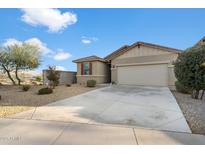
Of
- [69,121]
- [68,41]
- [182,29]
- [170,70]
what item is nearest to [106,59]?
[68,41]

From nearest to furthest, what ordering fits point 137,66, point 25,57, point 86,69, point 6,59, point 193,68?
point 193,68, point 137,66, point 6,59, point 25,57, point 86,69

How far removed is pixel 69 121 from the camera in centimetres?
460

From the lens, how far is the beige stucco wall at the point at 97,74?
16422 mm

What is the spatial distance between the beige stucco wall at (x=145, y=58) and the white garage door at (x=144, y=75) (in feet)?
1.36

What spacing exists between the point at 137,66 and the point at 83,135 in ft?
38.7

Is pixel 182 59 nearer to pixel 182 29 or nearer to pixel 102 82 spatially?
pixel 182 29

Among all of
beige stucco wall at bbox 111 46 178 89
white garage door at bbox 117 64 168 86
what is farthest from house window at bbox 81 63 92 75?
white garage door at bbox 117 64 168 86

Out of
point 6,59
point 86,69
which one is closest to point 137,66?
point 86,69

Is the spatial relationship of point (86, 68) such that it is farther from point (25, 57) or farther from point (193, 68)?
point (193, 68)

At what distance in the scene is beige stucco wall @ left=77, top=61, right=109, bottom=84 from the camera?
53.9ft

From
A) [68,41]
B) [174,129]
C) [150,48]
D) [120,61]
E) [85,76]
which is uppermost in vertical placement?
[68,41]

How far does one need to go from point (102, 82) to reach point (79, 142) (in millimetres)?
13755

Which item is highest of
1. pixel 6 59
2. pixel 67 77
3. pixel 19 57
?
pixel 19 57

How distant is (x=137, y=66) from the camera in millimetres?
14305
